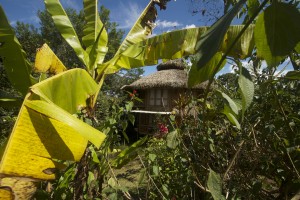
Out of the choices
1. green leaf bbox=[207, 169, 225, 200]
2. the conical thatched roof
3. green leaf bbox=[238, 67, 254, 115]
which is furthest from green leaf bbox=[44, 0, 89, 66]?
the conical thatched roof

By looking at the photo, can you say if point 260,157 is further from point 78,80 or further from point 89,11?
point 89,11

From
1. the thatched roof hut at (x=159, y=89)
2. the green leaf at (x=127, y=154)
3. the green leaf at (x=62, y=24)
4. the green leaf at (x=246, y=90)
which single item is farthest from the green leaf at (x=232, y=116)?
the thatched roof hut at (x=159, y=89)

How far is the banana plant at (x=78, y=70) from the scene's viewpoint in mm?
406

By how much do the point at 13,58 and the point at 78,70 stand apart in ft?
1.79

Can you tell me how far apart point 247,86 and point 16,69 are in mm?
1945

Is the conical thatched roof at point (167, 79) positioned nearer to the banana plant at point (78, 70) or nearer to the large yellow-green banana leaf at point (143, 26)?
the large yellow-green banana leaf at point (143, 26)

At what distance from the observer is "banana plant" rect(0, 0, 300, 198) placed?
0.41 m

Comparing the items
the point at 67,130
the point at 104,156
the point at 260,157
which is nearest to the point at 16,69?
the point at 104,156

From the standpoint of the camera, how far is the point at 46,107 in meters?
1.08

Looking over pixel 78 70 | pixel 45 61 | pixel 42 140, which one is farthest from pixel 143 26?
pixel 42 140

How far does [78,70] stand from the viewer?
1.86 m

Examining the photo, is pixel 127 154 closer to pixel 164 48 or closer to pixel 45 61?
pixel 164 48

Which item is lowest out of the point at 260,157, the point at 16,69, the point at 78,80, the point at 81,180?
the point at 81,180

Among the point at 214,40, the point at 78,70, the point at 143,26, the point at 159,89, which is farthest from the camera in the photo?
the point at 159,89
